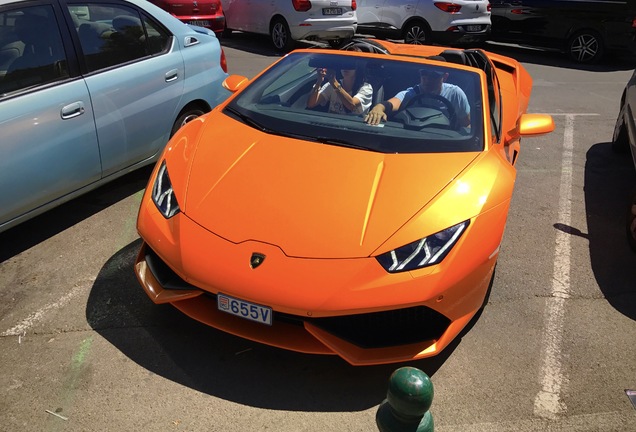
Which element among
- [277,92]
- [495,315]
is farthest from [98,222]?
[495,315]

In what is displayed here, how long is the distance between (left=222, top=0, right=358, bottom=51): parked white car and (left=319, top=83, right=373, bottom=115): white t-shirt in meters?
7.58

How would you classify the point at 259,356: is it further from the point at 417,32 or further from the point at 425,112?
the point at 417,32

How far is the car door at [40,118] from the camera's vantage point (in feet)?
12.0

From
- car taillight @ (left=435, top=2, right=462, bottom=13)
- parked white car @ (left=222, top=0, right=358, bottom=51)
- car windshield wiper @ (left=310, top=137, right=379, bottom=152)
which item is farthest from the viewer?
car taillight @ (left=435, top=2, right=462, bottom=13)

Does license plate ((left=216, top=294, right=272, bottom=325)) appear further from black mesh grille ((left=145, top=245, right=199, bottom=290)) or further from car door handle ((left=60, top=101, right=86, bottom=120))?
car door handle ((left=60, top=101, right=86, bottom=120))

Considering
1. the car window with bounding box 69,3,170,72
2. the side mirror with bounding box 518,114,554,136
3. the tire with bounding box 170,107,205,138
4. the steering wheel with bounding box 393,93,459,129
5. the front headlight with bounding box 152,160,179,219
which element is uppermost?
the car window with bounding box 69,3,170,72

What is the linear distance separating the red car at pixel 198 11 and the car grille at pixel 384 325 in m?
9.51

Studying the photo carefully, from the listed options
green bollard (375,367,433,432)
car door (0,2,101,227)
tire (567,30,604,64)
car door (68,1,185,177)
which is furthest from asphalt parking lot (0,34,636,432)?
tire (567,30,604,64)

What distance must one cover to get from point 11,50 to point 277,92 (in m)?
1.68

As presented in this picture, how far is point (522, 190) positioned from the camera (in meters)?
5.42

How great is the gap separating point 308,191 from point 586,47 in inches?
410

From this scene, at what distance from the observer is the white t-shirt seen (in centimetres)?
389

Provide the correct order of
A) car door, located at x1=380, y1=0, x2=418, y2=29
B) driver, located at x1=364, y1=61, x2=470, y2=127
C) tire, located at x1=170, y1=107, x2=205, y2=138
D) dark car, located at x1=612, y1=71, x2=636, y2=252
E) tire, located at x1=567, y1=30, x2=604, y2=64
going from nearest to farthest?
driver, located at x1=364, y1=61, x2=470, y2=127 → dark car, located at x1=612, y1=71, x2=636, y2=252 → tire, located at x1=170, y1=107, x2=205, y2=138 → tire, located at x1=567, y1=30, x2=604, y2=64 → car door, located at x1=380, y1=0, x2=418, y2=29

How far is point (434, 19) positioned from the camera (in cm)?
1177
